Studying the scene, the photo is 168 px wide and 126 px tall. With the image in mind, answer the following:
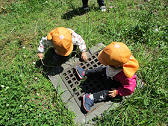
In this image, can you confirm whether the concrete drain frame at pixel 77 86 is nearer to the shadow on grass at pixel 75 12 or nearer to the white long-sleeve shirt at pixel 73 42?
the white long-sleeve shirt at pixel 73 42

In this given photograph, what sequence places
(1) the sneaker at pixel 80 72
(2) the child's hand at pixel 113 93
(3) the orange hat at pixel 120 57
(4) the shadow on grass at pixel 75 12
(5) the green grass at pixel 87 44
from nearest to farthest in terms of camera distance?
(3) the orange hat at pixel 120 57 < (2) the child's hand at pixel 113 93 < (5) the green grass at pixel 87 44 < (1) the sneaker at pixel 80 72 < (4) the shadow on grass at pixel 75 12

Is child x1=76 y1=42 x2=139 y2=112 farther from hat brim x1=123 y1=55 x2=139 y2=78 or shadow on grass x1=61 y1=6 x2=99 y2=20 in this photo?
shadow on grass x1=61 y1=6 x2=99 y2=20

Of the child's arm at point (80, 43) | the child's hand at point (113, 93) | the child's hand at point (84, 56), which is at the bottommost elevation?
the child's hand at point (113, 93)

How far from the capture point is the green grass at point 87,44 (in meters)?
2.03

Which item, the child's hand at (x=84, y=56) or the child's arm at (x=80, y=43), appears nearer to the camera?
the child's arm at (x=80, y=43)

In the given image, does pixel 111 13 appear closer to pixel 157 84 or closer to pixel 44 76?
pixel 157 84

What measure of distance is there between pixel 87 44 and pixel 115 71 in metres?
1.30

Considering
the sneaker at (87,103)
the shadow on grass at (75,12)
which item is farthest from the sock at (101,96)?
the shadow on grass at (75,12)

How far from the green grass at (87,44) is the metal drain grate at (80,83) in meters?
0.30

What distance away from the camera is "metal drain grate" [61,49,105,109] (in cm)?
218

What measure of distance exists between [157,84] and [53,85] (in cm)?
207

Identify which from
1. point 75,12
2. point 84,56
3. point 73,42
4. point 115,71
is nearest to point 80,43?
point 73,42

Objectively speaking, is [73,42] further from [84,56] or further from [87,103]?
[87,103]

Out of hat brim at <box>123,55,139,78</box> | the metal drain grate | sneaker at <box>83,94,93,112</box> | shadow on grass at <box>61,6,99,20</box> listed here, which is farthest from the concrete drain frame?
shadow on grass at <box>61,6,99,20</box>
